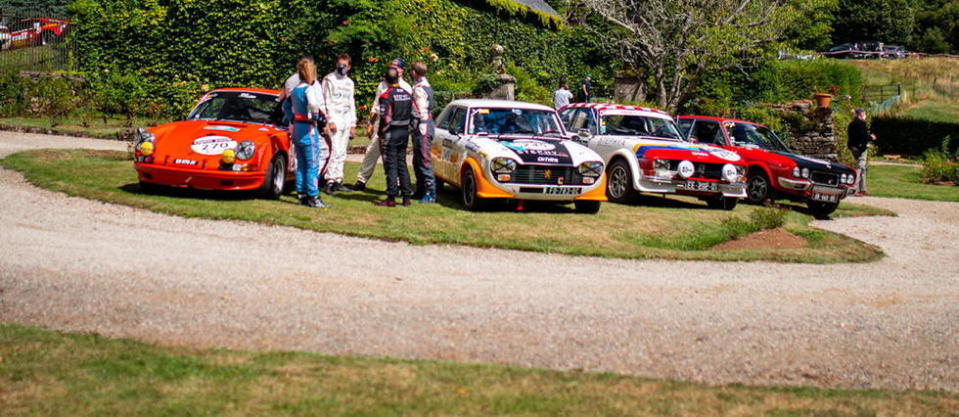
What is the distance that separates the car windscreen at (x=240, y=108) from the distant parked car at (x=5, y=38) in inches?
581

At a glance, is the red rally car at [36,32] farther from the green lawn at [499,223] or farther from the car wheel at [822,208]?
the car wheel at [822,208]

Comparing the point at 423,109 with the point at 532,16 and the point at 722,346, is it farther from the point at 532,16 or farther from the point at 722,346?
the point at 532,16

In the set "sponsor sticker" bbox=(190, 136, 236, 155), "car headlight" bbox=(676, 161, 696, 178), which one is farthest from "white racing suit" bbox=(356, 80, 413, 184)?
"car headlight" bbox=(676, 161, 696, 178)

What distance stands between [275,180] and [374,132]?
1.52 m

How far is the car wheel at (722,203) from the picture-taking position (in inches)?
567

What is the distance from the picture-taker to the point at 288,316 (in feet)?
20.3

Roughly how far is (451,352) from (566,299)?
1967mm

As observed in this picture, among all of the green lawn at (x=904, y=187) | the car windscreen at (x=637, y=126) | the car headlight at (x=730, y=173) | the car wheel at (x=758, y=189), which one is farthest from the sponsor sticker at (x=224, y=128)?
the green lawn at (x=904, y=187)

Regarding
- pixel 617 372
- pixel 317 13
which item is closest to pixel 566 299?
A: pixel 617 372

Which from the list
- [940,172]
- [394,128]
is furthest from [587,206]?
[940,172]

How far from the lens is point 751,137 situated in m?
16.6

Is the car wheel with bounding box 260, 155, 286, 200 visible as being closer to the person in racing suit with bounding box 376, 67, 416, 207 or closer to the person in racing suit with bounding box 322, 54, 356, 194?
the person in racing suit with bounding box 322, 54, 356, 194

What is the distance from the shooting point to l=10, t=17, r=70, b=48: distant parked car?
2398 cm

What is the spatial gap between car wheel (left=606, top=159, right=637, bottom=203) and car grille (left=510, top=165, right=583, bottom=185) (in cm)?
222
